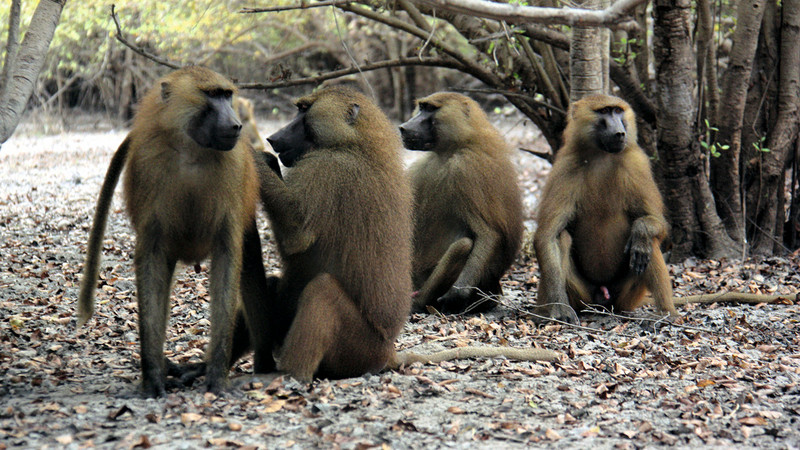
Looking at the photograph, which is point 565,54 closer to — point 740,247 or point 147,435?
point 740,247

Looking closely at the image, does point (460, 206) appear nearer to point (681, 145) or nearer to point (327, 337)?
point (681, 145)

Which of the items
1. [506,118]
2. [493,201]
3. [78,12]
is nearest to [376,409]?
[493,201]

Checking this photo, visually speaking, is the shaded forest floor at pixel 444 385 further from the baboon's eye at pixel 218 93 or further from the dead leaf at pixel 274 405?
the baboon's eye at pixel 218 93

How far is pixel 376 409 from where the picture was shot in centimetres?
392

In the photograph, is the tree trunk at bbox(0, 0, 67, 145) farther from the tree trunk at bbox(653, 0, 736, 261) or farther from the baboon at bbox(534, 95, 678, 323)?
the tree trunk at bbox(653, 0, 736, 261)

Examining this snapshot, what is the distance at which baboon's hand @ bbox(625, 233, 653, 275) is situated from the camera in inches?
228

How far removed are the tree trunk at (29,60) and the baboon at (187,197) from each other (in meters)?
0.70

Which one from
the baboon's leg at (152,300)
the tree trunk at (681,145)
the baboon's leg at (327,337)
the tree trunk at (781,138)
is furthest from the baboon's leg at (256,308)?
the tree trunk at (781,138)

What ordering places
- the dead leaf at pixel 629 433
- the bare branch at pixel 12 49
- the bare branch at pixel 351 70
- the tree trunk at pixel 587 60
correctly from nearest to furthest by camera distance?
the dead leaf at pixel 629 433 < the bare branch at pixel 12 49 < the tree trunk at pixel 587 60 < the bare branch at pixel 351 70

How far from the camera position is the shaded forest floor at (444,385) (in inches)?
142

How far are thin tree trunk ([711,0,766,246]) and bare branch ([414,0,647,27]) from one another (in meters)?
4.63

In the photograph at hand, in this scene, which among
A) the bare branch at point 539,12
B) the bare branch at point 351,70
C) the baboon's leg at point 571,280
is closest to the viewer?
the bare branch at point 539,12

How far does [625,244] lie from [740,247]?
86.9 inches

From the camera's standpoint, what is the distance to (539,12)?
3.34m
